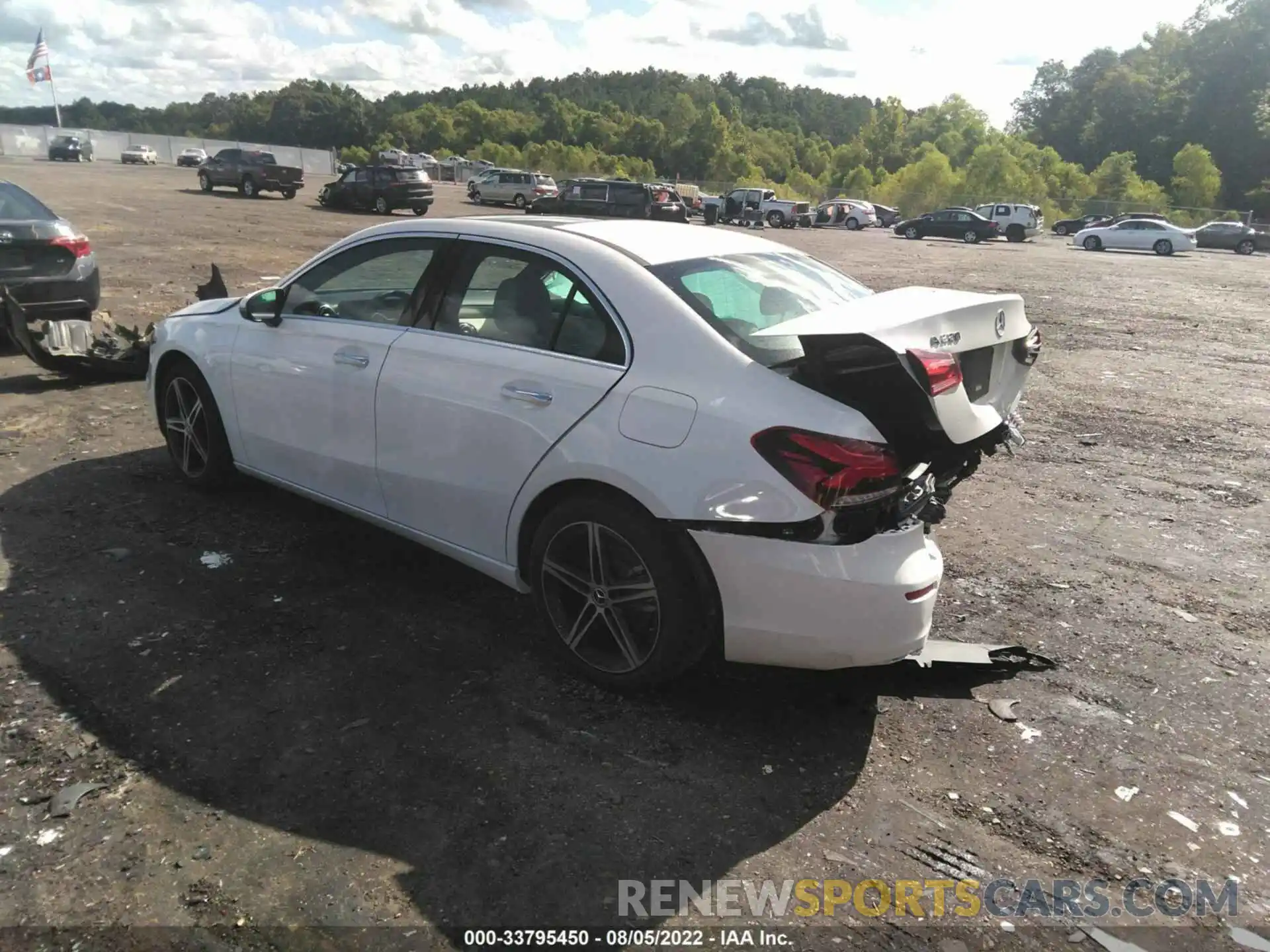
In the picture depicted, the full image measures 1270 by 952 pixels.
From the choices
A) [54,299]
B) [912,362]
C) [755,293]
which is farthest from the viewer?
[54,299]

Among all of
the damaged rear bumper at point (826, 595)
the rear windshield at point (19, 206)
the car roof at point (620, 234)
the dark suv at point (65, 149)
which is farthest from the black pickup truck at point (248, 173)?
the damaged rear bumper at point (826, 595)

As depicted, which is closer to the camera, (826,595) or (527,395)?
(826,595)

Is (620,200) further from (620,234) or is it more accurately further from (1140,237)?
Answer: (620,234)

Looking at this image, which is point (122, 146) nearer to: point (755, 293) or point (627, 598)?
point (755, 293)

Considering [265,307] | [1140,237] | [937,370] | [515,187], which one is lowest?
[265,307]

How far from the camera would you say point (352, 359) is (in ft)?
13.7

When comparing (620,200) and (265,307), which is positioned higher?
(620,200)

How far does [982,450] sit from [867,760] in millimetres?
1201

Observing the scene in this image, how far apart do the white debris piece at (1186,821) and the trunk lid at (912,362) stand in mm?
1346

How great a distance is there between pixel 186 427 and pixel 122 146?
8589 cm

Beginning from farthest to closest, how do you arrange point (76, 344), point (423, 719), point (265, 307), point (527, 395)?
1. point (76, 344)
2. point (265, 307)
3. point (527, 395)
4. point (423, 719)

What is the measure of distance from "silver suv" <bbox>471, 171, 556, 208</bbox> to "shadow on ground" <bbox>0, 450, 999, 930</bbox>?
4129cm

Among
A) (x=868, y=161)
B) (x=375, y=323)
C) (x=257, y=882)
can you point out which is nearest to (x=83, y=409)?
(x=375, y=323)

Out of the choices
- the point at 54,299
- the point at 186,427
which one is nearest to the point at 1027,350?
the point at 186,427
